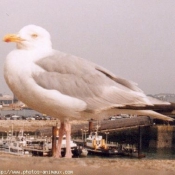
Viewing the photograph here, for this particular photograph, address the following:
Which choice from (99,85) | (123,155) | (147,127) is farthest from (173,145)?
(99,85)

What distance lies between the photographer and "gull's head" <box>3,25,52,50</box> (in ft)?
11.5

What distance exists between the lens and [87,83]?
12.0 ft

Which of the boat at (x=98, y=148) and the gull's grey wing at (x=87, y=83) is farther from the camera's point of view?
the boat at (x=98, y=148)

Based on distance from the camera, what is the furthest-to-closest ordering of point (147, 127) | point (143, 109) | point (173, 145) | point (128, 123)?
1. point (128, 123)
2. point (147, 127)
3. point (173, 145)
4. point (143, 109)

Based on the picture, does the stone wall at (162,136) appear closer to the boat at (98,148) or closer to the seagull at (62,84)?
the boat at (98,148)

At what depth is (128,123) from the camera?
125ft

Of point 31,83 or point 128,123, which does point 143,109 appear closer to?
point 31,83

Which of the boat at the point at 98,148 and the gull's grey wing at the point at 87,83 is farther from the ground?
the gull's grey wing at the point at 87,83

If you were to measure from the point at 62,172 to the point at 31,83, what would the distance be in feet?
5.47

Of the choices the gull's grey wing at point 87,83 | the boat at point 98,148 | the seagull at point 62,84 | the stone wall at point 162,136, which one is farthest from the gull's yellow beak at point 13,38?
the stone wall at point 162,136

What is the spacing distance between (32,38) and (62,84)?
1.45 ft

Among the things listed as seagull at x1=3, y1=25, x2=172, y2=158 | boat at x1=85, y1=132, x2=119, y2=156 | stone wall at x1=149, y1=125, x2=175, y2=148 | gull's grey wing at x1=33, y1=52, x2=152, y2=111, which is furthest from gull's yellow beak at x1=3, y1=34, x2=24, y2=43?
stone wall at x1=149, y1=125, x2=175, y2=148

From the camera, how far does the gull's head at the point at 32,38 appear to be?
3.50 metres

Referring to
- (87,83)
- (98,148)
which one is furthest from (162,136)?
(87,83)
